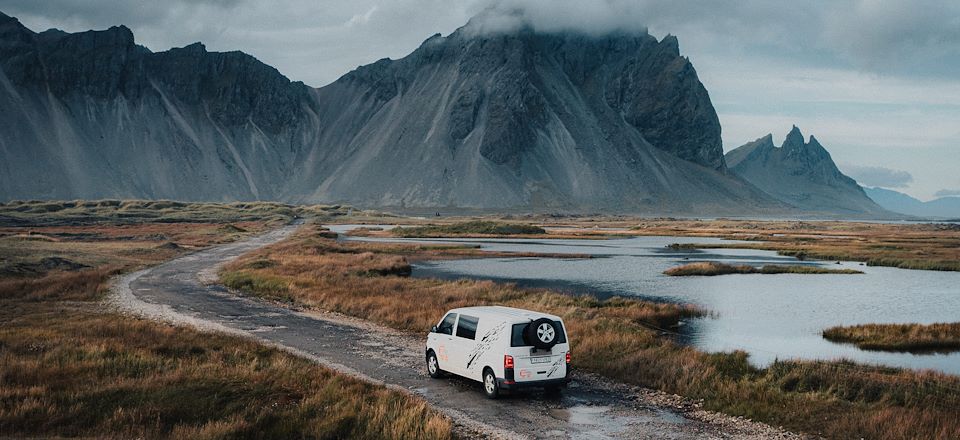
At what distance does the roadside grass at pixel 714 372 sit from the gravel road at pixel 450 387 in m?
1.04

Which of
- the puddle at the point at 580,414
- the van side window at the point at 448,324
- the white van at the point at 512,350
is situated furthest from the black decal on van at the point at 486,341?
the puddle at the point at 580,414

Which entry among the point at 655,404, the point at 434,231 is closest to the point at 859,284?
the point at 655,404

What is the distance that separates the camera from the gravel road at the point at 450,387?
16641mm

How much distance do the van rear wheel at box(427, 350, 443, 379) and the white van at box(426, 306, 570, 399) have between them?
1.35m

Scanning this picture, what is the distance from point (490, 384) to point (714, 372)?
23.8 ft

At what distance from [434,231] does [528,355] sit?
115m

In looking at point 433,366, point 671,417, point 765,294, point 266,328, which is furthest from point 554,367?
point 765,294

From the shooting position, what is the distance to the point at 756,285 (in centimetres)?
5538

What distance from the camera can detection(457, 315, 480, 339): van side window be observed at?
65.3 feet

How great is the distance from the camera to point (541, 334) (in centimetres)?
1855

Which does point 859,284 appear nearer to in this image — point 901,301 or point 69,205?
point 901,301

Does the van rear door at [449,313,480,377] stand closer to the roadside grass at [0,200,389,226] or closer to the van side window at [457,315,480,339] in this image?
the van side window at [457,315,480,339]

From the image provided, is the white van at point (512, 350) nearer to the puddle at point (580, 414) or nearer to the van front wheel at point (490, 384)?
the van front wheel at point (490, 384)

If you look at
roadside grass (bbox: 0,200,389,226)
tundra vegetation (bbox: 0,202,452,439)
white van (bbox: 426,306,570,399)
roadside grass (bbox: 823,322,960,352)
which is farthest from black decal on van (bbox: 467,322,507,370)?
roadside grass (bbox: 0,200,389,226)
